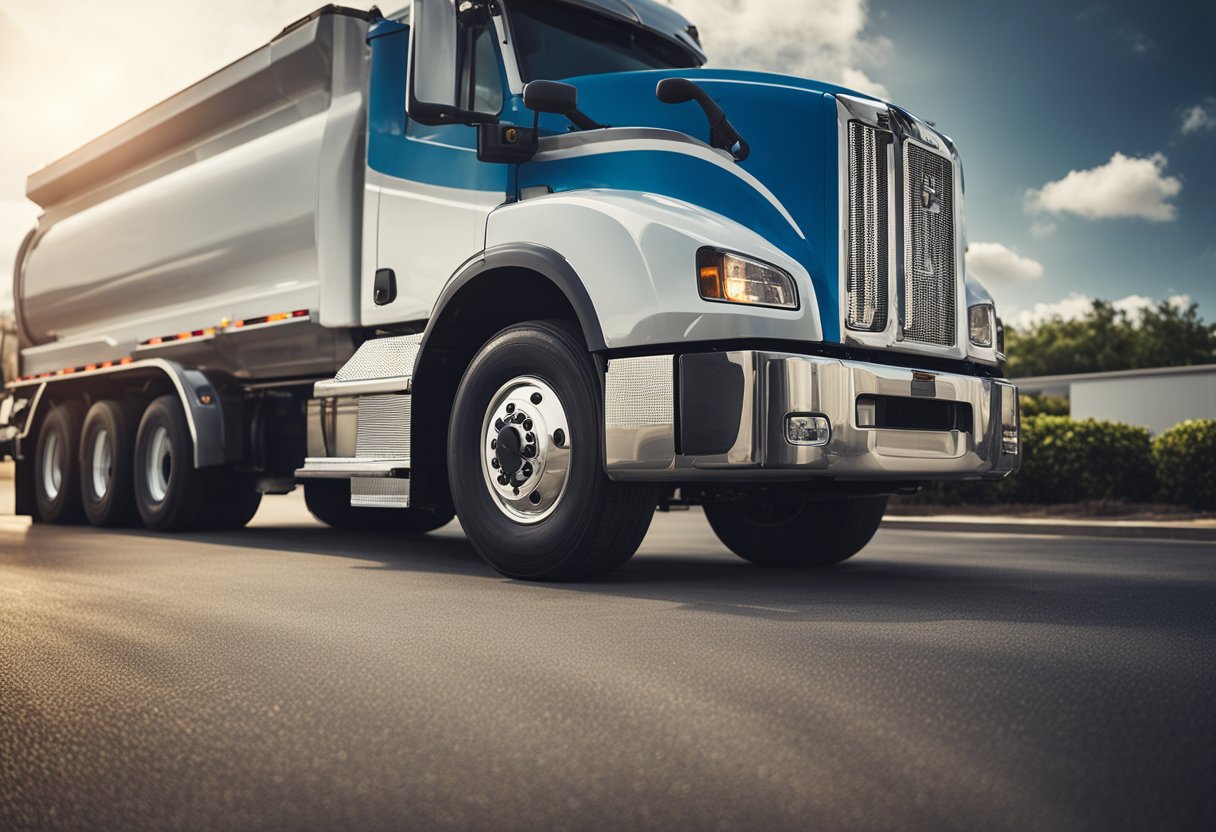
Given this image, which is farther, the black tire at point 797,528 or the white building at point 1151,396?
the white building at point 1151,396

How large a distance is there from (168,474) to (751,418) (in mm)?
6863

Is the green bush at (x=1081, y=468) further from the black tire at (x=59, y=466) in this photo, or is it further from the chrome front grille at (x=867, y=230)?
the black tire at (x=59, y=466)

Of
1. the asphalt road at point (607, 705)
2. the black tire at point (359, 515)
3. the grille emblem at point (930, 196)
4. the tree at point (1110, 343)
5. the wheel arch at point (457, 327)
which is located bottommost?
the asphalt road at point (607, 705)

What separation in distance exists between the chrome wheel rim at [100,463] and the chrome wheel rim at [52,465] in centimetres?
83

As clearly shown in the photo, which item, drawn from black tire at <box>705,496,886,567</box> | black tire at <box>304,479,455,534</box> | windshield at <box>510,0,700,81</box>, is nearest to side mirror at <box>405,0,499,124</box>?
windshield at <box>510,0,700,81</box>

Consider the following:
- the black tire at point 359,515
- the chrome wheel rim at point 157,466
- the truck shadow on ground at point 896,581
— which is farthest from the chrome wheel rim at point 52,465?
the black tire at point 359,515

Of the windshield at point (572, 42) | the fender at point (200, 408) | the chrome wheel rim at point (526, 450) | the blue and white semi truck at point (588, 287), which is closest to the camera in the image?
the blue and white semi truck at point (588, 287)

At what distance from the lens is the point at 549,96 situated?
636 centimetres

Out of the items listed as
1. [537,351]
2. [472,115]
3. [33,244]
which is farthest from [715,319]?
[33,244]

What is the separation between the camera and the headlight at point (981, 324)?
23.3 feet

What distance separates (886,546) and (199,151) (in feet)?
22.1

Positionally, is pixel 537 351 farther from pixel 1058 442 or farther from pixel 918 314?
pixel 1058 442

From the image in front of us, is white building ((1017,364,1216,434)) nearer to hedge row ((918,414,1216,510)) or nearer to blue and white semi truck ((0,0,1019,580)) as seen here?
hedge row ((918,414,1216,510))

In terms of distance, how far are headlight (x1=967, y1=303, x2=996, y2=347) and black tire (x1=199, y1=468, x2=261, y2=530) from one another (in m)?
5.99
